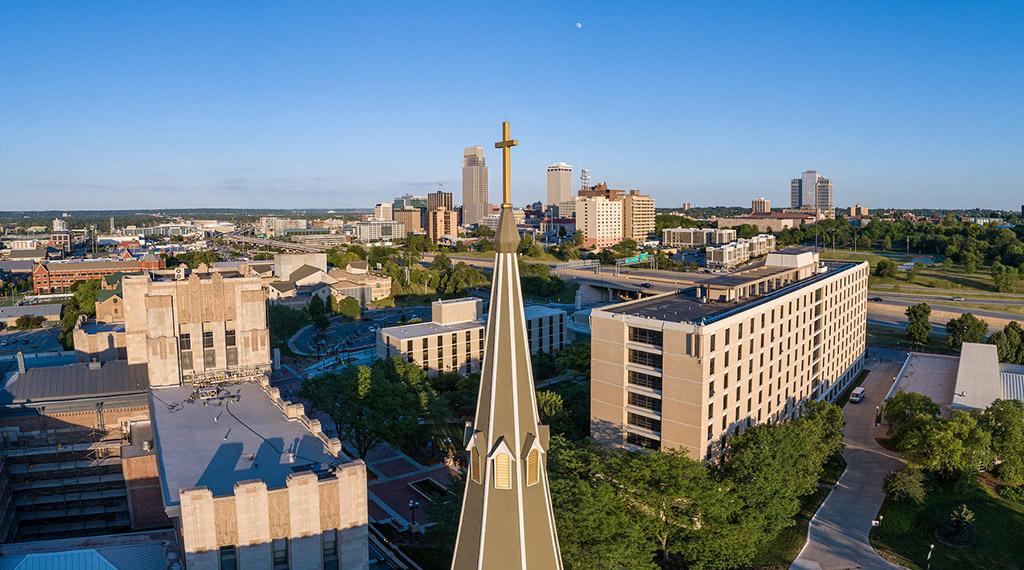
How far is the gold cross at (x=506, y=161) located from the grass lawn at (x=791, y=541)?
31.4m

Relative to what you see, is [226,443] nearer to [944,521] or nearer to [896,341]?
[944,521]

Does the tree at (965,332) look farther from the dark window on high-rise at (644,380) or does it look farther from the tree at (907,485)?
the dark window on high-rise at (644,380)

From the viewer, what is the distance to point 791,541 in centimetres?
3872

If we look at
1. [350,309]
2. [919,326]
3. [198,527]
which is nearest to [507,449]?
[198,527]

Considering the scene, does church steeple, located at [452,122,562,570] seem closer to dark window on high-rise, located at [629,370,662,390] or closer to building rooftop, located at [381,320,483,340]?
dark window on high-rise, located at [629,370,662,390]

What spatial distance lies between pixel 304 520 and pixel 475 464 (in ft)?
37.9

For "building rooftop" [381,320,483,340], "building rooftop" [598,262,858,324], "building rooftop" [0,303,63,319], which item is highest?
"building rooftop" [598,262,858,324]

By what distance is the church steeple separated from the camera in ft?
44.0

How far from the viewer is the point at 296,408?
3119 centimetres

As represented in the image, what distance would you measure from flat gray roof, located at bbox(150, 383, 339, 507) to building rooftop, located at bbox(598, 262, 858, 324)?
23.3 m

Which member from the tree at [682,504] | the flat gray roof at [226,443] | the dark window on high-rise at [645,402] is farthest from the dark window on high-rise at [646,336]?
the flat gray roof at [226,443]

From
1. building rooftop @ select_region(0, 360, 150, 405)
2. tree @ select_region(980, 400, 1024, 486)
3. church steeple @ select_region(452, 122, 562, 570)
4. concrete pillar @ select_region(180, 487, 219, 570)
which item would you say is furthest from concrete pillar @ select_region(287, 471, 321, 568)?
tree @ select_region(980, 400, 1024, 486)

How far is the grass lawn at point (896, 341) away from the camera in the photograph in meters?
85.7

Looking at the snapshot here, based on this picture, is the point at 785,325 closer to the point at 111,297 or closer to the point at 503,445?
the point at 503,445
